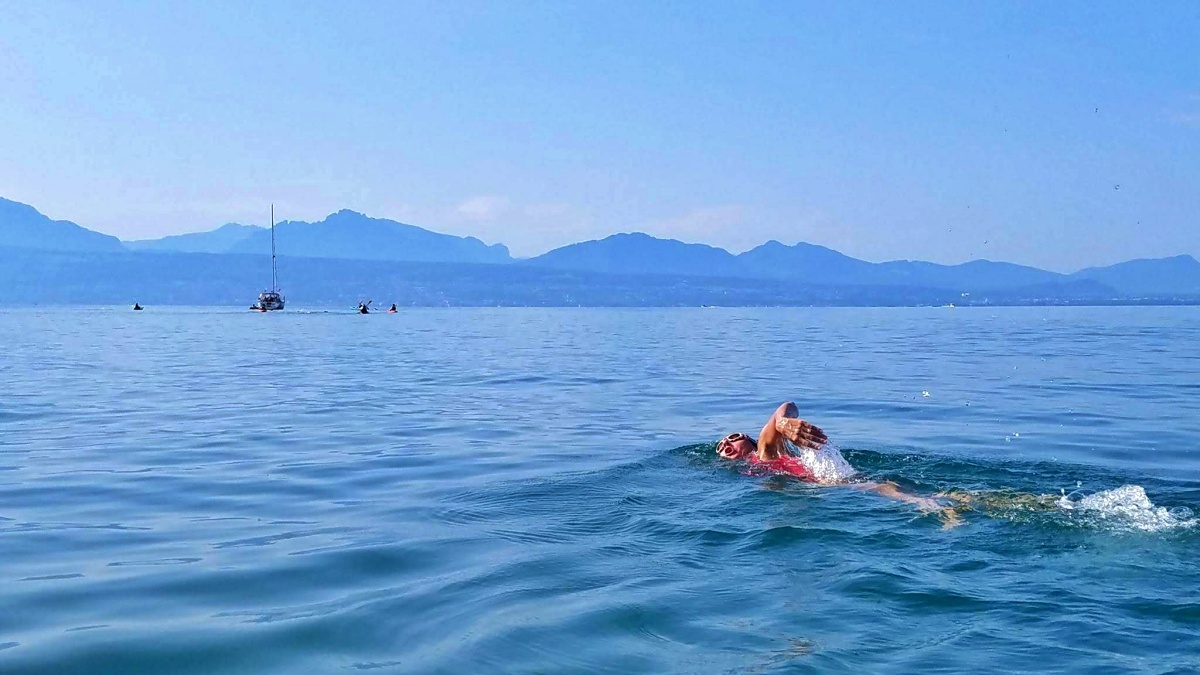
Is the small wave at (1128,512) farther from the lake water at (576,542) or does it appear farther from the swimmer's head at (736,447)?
the swimmer's head at (736,447)

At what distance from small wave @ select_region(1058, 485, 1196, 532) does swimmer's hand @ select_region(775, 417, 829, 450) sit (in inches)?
105

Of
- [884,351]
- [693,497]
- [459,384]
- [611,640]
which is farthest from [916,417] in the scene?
[884,351]

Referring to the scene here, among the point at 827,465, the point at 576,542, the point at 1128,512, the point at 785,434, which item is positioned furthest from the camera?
the point at 827,465

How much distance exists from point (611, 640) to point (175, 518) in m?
Result: 6.25

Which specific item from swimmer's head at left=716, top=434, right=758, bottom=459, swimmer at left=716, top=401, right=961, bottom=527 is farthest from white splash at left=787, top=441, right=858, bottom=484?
swimmer's head at left=716, top=434, right=758, bottom=459

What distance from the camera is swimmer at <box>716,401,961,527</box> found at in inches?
482

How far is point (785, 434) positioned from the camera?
12727 mm

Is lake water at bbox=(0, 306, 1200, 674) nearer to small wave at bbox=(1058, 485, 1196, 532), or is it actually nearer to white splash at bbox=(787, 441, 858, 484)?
small wave at bbox=(1058, 485, 1196, 532)

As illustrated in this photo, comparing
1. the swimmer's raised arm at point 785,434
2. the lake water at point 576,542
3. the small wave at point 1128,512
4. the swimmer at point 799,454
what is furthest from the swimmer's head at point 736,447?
the small wave at point 1128,512

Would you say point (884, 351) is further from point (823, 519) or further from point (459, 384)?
point (823, 519)

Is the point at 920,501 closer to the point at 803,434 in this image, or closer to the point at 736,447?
the point at 803,434

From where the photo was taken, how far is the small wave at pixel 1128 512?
10.0 m

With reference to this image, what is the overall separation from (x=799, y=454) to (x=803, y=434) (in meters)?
2.01

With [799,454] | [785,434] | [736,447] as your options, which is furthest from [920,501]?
[736,447]
